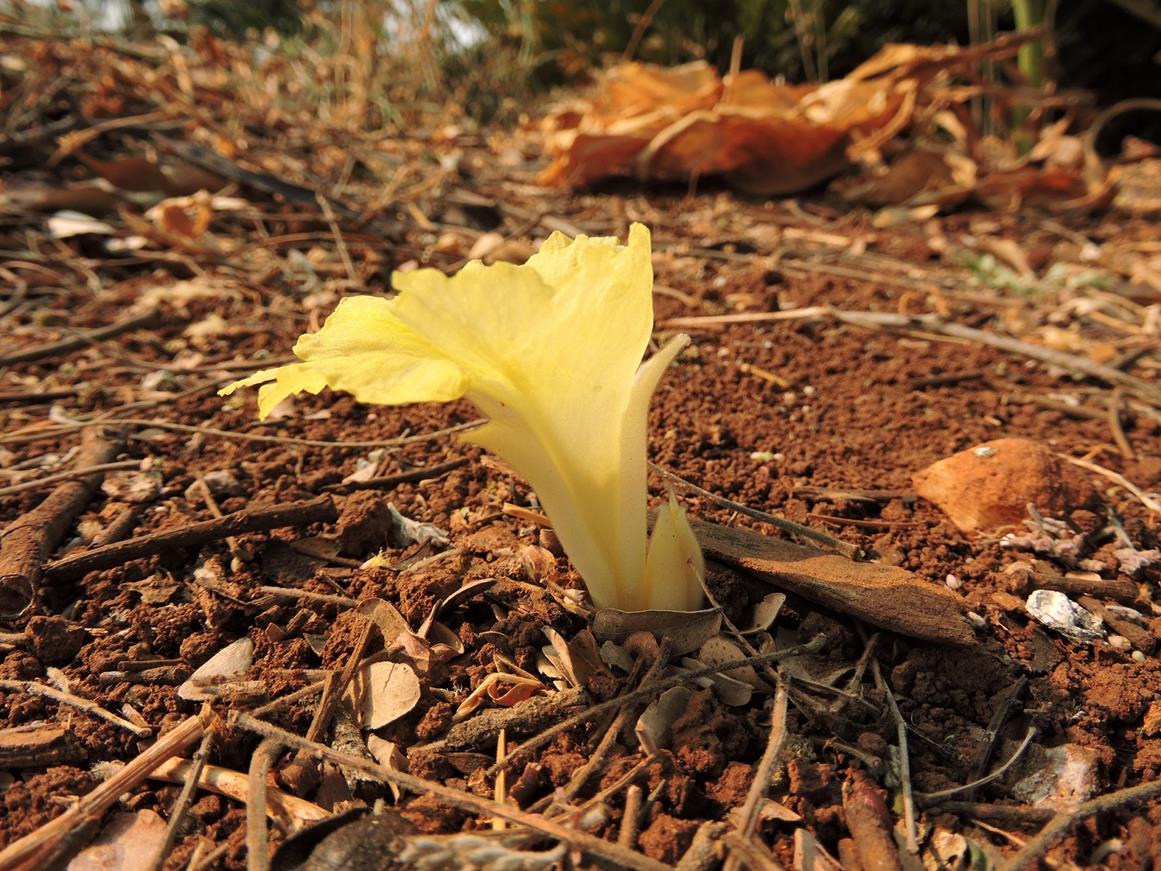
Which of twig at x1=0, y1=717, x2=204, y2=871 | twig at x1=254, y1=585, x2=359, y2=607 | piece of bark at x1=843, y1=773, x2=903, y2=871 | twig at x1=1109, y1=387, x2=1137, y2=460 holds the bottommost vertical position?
piece of bark at x1=843, y1=773, x2=903, y2=871

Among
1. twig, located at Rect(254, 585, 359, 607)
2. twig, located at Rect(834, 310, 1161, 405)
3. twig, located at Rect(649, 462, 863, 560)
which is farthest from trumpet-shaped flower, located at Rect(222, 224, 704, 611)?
twig, located at Rect(834, 310, 1161, 405)

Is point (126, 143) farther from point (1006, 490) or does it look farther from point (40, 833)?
point (1006, 490)

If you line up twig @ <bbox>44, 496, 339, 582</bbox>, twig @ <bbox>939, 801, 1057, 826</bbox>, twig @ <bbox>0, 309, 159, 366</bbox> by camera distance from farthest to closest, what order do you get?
1. twig @ <bbox>0, 309, 159, 366</bbox>
2. twig @ <bbox>44, 496, 339, 582</bbox>
3. twig @ <bbox>939, 801, 1057, 826</bbox>

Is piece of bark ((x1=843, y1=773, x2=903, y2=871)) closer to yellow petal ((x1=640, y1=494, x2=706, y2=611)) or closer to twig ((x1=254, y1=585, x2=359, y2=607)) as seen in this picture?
yellow petal ((x1=640, y1=494, x2=706, y2=611))


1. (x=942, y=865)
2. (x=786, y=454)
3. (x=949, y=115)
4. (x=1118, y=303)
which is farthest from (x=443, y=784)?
(x=949, y=115)

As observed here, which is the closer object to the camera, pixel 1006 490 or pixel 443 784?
pixel 443 784

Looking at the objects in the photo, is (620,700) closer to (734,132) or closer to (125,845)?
(125,845)
